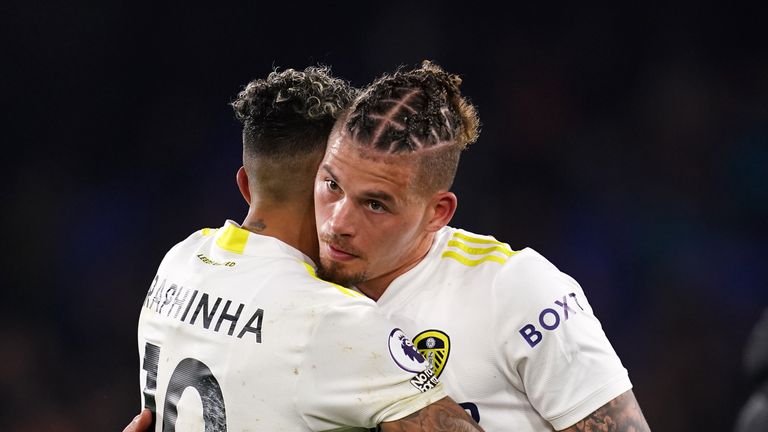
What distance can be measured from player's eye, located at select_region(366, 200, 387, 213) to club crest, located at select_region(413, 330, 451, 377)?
1.13 ft

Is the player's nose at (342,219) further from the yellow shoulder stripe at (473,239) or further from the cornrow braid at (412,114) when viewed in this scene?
the yellow shoulder stripe at (473,239)

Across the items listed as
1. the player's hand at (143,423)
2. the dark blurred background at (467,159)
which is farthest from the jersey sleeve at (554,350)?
the dark blurred background at (467,159)

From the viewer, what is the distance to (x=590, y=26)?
17.5 ft

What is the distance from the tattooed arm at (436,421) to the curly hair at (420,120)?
60cm

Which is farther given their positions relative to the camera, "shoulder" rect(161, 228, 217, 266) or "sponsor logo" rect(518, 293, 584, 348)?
"shoulder" rect(161, 228, 217, 266)

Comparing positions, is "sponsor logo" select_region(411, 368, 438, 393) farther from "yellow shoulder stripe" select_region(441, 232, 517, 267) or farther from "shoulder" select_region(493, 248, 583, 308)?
"yellow shoulder stripe" select_region(441, 232, 517, 267)

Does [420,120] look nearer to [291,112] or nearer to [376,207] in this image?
[376,207]

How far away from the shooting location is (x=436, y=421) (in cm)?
194

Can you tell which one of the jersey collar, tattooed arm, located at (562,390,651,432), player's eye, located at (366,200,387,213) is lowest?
tattooed arm, located at (562,390,651,432)

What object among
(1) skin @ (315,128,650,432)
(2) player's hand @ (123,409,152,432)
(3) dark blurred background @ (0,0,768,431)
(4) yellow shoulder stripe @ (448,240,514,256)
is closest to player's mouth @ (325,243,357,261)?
(1) skin @ (315,128,650,432)

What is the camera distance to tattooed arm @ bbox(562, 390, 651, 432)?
212cm

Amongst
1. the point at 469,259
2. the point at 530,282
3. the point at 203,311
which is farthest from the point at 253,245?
the point at 530,282

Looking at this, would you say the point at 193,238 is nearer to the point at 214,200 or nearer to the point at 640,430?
the point at 640,430

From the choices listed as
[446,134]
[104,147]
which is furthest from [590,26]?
[446,134]
